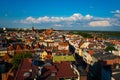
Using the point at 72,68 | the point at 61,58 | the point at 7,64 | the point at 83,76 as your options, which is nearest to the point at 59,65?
the point at 72,68

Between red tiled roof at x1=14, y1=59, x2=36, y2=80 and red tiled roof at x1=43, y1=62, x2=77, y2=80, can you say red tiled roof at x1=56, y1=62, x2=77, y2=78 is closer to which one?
red tiled roof at x1=43, y1=62, x2=77, y2=80

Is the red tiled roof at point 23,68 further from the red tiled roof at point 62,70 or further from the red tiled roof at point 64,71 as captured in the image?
the red tiled roof at point 64,71

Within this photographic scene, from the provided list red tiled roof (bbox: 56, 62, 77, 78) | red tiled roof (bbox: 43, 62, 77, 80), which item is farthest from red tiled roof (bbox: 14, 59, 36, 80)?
red tiled roof (bbox: 56, 62, 77, 78)

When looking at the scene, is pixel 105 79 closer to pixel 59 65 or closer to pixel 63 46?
pixel 59 65

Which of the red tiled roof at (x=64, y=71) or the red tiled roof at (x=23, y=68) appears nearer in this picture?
the red tiled roof at (x=23, y=68)

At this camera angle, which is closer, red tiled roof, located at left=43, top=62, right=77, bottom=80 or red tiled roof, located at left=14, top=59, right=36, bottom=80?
red tiled roof, located at left=14, top=59, right=36, bottom=80

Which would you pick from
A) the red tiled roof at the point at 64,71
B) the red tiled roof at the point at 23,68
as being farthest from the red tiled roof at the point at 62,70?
the red tiled roof at the point at 23,68

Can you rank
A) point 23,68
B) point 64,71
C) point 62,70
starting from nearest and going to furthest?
point 64,71, point 62,70, point 23,68

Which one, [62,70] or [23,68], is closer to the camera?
[62,70]

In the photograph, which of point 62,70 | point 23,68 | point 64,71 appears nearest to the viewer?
point 64,71

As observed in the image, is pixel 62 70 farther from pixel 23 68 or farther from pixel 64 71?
pixel 23 68

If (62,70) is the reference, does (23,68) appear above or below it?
above

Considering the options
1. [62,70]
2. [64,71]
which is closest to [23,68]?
[62,70]
